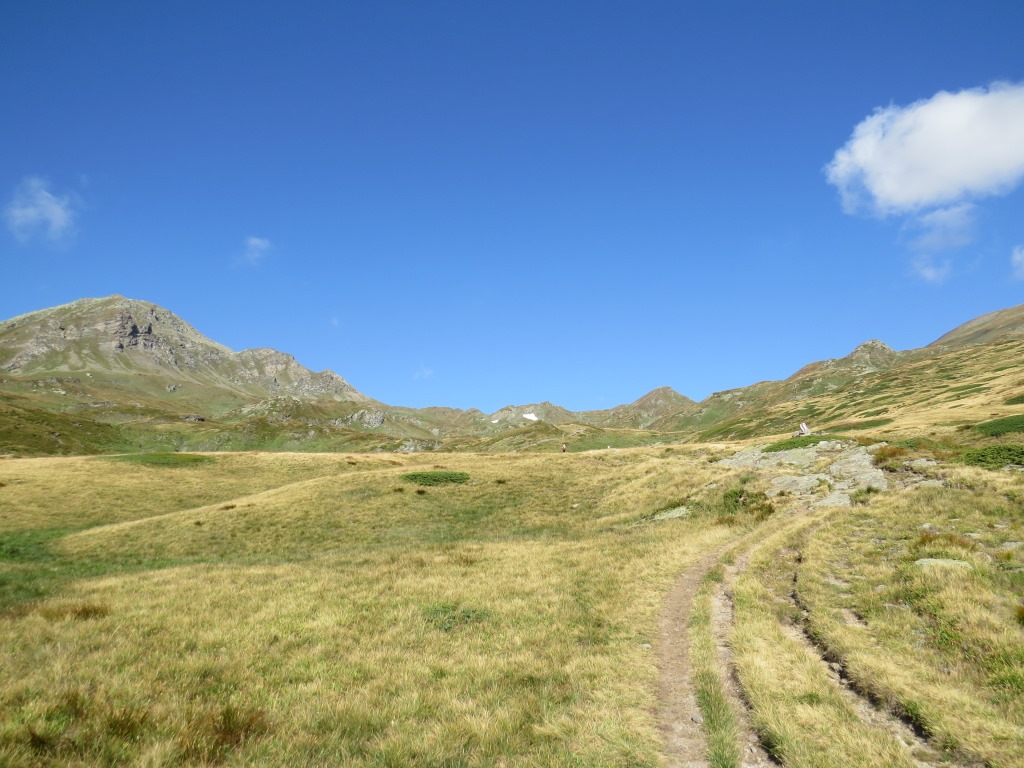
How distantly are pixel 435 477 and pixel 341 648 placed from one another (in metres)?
38.0

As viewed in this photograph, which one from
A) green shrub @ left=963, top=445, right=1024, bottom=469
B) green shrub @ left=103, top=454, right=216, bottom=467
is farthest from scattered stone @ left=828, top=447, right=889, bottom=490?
green shrub @ left=103, top=454, right=216, bottom=467

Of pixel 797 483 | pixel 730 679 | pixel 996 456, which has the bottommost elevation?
pixel 730 679

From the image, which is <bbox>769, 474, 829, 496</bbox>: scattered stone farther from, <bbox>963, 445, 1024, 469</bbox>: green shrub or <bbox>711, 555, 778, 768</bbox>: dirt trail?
<bbox>711, 555, 778, 768</bbox>: dirt trail

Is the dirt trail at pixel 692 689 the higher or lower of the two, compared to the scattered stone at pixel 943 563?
lower

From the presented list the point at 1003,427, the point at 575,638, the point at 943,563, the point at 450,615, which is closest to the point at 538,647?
the point at 575,638

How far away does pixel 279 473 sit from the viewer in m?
66.6

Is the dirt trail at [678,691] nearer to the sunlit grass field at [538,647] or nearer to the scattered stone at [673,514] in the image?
the sunlit grass field at [538,647]

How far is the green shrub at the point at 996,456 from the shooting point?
26.2m

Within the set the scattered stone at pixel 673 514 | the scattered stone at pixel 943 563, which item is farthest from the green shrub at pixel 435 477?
the scattered stone at pixel 943 563

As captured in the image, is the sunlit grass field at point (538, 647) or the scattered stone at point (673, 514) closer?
the sunlit grass field at point (538, 647)

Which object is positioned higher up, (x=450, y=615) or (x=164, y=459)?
(x=164, y=459)

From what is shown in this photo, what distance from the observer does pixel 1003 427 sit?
43.8 meters

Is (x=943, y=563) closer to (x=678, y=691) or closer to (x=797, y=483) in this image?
(x=678, y=691)

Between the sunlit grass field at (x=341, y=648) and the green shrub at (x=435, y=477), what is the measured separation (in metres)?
14.5
